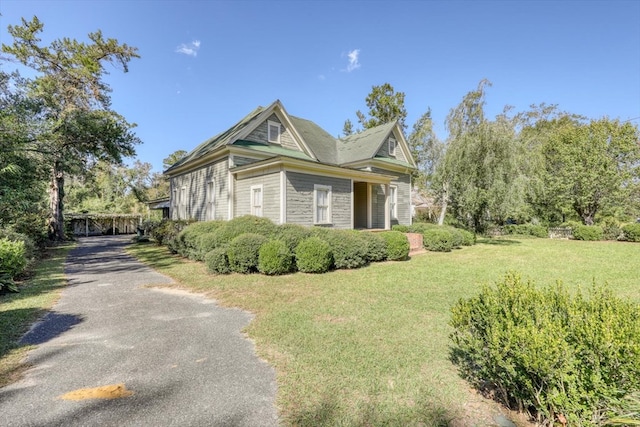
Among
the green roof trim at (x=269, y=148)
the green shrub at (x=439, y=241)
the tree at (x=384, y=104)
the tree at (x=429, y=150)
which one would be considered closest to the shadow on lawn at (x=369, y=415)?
the green roof trim at (x=269, y=148)

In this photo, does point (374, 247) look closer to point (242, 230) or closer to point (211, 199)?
point (242, 230)

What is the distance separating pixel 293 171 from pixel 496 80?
566 inches

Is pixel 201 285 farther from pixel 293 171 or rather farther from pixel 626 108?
pixel 626 108

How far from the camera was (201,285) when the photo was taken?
25.4ft

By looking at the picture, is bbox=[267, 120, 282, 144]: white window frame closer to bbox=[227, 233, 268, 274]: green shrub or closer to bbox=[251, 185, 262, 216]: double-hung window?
bbox=[251, 185, 262, 216]: double-hung window

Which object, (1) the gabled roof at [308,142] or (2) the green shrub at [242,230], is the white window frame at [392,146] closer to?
(1) the gabled roof at [308,142]

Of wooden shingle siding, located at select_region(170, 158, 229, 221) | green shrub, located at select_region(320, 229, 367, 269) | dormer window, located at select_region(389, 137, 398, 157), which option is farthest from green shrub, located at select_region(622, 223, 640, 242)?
wooden shingle siding, located at select_region(170, 158, 229, 221)

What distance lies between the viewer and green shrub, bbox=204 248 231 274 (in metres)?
8.88

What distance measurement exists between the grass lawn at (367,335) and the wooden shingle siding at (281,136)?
782 centimetres

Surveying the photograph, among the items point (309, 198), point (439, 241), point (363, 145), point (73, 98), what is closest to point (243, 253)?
point (309, 198)

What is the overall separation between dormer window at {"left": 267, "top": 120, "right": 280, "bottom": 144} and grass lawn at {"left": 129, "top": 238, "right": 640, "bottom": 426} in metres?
8.42

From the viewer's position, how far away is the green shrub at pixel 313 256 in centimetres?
891

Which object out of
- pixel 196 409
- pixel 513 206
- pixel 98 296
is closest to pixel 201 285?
pixel 98 296

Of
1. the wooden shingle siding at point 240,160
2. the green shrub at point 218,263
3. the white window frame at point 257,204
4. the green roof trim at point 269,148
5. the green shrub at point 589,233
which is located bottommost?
the green shrub at point 218,263
